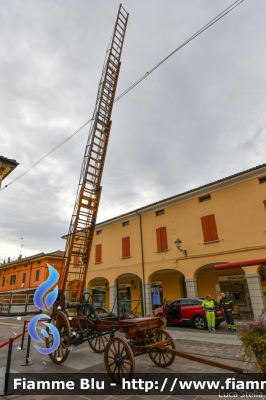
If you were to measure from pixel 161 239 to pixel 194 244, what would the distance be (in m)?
2.44

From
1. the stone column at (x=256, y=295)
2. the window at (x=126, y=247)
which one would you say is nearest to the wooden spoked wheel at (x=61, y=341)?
the stone column at (x=256, y=295)

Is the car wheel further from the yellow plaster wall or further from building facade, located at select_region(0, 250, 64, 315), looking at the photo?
building facade, located at select_region(0, 250, 64, 315)

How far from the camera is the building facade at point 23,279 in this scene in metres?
18.0

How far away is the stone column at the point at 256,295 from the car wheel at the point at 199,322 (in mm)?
2593

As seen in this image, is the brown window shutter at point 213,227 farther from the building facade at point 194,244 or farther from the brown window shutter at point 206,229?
the brown window shutter at point 206,229

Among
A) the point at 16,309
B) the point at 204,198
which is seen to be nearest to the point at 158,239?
the point at 204,198

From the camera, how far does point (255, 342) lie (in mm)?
3596

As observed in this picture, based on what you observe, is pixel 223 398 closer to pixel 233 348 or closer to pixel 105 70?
pixel 233 348

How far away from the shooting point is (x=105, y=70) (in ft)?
34.2

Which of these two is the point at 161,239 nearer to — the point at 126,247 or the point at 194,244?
the point at 194,244

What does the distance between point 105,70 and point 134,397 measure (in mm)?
11310

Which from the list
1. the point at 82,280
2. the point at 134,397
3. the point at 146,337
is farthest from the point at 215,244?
the point at 134,397

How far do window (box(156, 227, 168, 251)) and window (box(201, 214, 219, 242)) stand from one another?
278cm

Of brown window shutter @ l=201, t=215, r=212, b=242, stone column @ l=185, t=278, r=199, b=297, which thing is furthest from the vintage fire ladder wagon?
brown window shutter @ l=201, t=215, r=212, b=242
